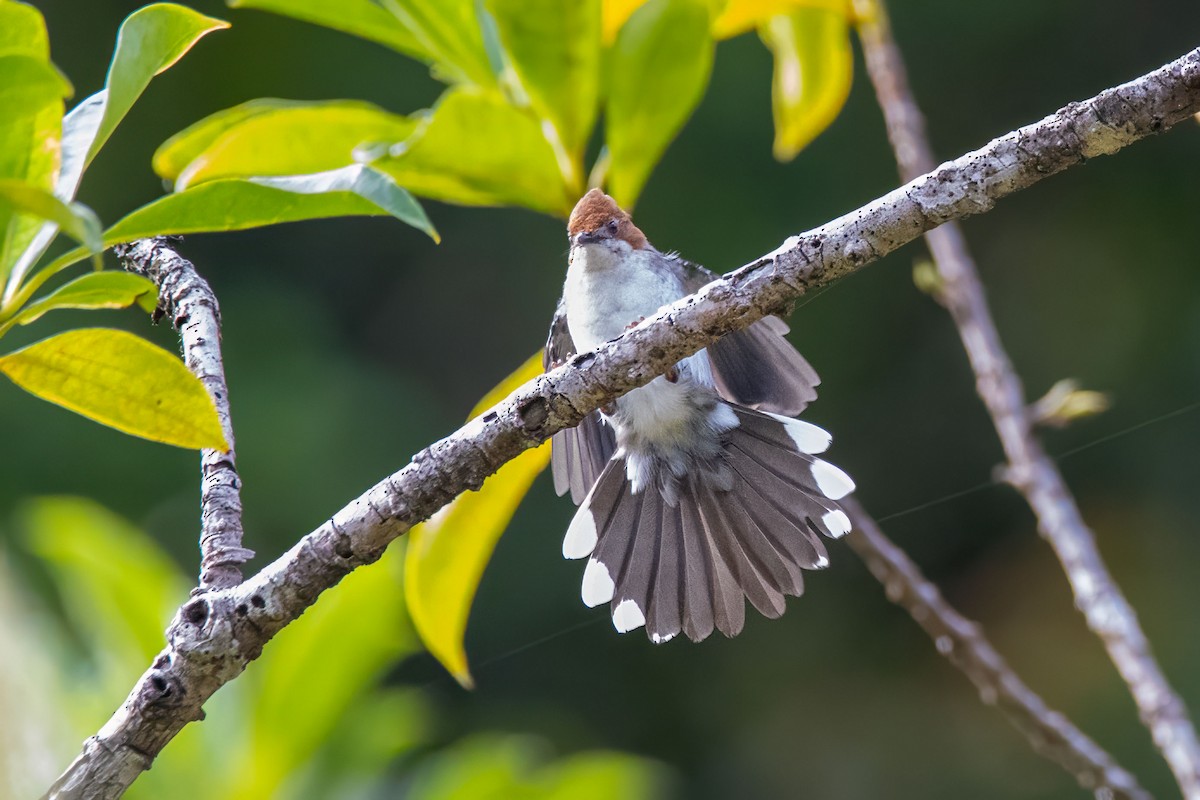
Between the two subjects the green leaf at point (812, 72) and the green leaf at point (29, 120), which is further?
the green leaf at point (812, 72)

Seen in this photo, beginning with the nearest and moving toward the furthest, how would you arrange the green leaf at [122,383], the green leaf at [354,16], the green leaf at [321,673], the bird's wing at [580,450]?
the green leaf at [122,383], the green leaf at [354,16], the bird's wing at [580,450], the green leaf at [321,673]

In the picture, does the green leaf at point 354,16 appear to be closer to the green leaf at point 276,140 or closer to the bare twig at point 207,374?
the green leaf at point 276,140

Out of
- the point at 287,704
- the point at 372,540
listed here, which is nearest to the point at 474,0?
the point at 372,540

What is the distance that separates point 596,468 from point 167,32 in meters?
1.18

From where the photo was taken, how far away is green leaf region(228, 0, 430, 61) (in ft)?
5.70

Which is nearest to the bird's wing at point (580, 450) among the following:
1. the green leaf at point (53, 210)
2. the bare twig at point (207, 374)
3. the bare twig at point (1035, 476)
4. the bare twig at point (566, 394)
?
the bare twig at point (1035, 476)

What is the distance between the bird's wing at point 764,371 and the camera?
5.85 ft

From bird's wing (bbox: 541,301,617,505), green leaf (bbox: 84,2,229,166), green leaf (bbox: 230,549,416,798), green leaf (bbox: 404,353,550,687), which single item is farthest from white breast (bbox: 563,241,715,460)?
green leaf (bbox: 84,2,229,166)

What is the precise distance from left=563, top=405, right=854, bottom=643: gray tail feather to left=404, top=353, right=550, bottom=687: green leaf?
0.22 metres

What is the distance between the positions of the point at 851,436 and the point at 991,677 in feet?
11.4

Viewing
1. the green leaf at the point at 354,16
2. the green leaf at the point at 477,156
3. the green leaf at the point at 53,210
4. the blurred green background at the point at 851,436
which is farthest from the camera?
the blurred green background at the point at 851,436

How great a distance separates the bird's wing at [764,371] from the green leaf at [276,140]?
61 cm

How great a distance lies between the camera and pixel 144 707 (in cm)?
101

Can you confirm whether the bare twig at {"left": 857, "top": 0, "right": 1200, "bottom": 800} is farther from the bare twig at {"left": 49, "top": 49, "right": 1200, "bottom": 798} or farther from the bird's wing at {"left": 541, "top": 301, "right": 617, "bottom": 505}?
the bare twig at {"left": 49, "top": 49, "right": 1200, "bottom": 798}
